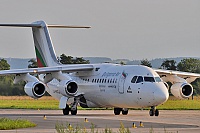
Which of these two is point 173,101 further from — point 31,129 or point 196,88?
point 31,129

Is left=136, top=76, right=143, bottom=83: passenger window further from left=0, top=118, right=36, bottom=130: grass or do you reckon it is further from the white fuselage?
left=0, top=118, right=36, bottom=130: grass

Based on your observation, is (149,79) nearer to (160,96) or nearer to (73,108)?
(160,96)

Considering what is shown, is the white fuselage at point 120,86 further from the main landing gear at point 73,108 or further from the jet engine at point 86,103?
the main landing gear at point 73,108

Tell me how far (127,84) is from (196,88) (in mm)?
23459

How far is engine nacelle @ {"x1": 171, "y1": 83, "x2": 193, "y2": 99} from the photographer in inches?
1540

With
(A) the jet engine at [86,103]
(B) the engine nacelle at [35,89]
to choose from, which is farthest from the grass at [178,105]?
(B) the engine nacelle at [35,89]

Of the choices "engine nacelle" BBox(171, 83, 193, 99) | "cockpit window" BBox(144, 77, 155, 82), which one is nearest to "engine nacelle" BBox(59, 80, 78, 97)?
"cockpit window" BBox(144, 77, 155, 82)

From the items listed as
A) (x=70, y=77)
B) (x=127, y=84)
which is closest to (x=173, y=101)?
(x=70, y=77)

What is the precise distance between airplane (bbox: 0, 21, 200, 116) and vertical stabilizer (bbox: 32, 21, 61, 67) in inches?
49.8

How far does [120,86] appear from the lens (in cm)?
3719

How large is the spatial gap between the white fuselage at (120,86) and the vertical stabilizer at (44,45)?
2.72m

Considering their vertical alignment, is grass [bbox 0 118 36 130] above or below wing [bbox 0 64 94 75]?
below

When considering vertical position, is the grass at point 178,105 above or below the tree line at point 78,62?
below

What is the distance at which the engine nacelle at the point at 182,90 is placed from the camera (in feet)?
128
